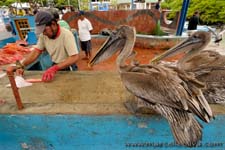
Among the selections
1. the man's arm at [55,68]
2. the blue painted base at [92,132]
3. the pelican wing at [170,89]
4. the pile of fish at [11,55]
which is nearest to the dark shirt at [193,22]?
the pile of fish at [11,55]

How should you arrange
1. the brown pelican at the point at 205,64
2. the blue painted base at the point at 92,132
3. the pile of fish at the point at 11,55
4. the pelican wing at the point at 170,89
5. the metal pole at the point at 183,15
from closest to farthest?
1. the pelican wing at the point at 170,89
2. the blue painted base at the point at 92,132
3. the brown pelican at the point at 205,64
4. the pile of fish at the point at 11,55
5. the metal pole at the point at 183,15

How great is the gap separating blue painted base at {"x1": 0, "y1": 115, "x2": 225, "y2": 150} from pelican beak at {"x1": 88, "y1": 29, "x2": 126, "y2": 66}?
Result: 744 millimetres

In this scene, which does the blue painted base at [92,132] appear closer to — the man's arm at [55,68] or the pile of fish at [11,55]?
the man's arm at [55,68]

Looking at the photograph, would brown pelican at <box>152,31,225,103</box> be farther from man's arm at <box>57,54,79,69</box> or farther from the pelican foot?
man's arm at <box>57,54,79,69</box>

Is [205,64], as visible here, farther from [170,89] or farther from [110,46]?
[110,46]

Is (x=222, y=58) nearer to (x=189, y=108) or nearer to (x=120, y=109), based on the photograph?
(x=189, y=108)

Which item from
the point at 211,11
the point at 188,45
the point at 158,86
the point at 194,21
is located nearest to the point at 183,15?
the point at 194,21

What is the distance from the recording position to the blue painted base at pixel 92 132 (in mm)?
1827

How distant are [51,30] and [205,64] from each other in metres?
1.79

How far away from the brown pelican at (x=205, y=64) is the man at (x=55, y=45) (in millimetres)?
1099

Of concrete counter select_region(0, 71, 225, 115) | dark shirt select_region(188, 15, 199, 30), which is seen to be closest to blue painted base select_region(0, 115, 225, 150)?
concrete counter select_region(0, 71, 225, 115)

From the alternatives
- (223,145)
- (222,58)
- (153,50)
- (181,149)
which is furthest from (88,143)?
(153,50)

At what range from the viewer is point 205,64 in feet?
6.84

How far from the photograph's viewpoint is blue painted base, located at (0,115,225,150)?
183 centimetres
